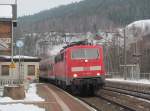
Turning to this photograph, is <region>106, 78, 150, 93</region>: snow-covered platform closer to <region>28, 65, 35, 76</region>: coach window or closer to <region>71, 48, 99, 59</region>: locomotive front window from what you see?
<region>71, 48, 99, 59</region>: locomotive front window

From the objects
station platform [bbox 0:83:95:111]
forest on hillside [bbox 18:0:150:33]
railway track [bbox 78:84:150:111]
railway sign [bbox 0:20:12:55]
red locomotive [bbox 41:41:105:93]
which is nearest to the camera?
station platform [bbox 0:83:95:111]

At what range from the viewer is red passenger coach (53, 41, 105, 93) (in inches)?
1047

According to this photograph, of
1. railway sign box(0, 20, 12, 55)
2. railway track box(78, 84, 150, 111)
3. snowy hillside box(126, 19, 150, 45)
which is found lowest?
railway track box(78, 84, 150, 111)

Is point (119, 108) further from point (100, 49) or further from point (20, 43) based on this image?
point (20, 43)

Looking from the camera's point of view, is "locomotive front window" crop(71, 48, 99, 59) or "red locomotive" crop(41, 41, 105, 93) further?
"locomotive front window" crop(71, 48, 99, 59)

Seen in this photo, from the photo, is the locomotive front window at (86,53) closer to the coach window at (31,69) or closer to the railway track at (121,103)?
the railway track at (121,103)

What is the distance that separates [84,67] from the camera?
26.9 meters

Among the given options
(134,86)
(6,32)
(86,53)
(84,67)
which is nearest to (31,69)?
(134,86)

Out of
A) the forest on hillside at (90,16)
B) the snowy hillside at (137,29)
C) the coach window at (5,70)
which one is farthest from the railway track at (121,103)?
the forest on hillside at (90,16)

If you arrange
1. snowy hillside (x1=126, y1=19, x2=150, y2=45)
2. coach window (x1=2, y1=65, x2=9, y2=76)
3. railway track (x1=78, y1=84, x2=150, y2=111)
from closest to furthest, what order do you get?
railway track (x1=78, y1=84, x2=150, y2=111)
coach window (x1=2, y1=65, x2=9, y2=76)
snowy hillside (x1=126, y1=19, x2=150, y2=45)

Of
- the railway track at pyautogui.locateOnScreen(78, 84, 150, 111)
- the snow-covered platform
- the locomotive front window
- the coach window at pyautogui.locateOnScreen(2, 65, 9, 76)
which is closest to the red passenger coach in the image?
the locomotive front window

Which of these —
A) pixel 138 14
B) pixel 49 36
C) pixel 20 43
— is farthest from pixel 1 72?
pixel 138 14

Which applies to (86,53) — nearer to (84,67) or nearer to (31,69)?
(84,67)

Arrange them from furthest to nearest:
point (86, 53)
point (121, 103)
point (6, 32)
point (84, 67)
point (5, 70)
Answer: point (5, 70) → point (6, 32) → point (86, 53) → point (84, 67) → point (121, 103)
